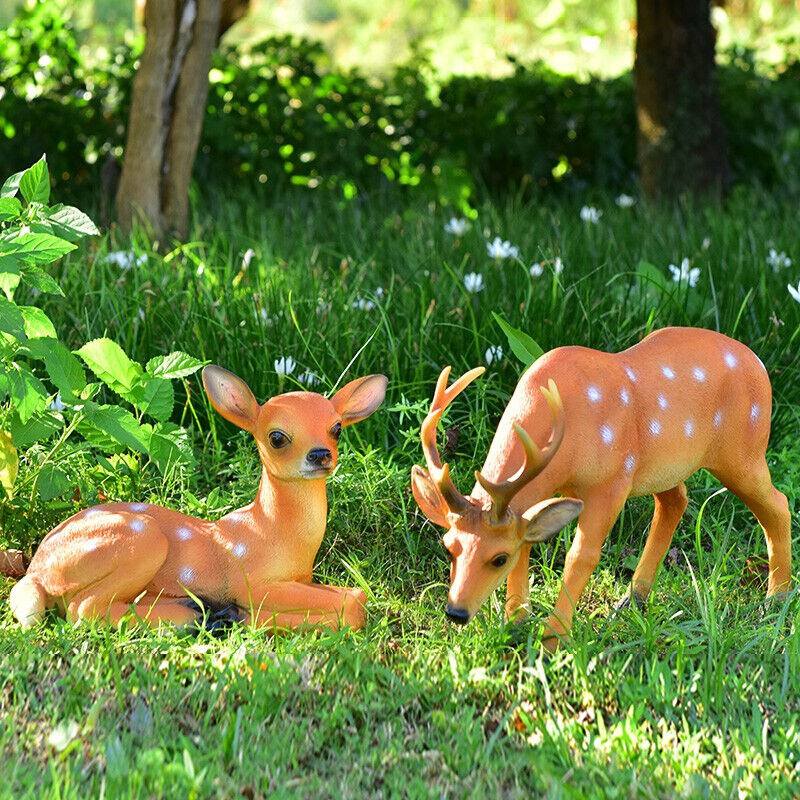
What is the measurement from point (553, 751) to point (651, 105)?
5218mm

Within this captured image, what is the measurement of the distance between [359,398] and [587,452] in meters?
0.59

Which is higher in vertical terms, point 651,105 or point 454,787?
point 651,105

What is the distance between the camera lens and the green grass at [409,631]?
249 cm

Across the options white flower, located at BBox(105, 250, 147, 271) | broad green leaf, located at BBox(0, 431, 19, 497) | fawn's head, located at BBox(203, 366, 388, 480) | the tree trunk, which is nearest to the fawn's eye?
fawn's head, located at BBox(203, 366, 388, 480)

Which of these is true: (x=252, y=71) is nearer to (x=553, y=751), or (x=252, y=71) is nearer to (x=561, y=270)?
(x=561, y=270)

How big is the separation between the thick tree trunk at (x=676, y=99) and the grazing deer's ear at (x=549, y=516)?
472cm

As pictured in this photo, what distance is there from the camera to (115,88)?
23.9 feet

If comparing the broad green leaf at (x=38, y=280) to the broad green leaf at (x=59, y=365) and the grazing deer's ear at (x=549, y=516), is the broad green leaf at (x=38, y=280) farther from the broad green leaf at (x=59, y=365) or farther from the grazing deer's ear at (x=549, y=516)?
the grazing deer's ear at (x=549, y=516)

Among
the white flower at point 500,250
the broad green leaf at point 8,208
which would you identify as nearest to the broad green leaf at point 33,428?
the broad green leaf at point 8,208

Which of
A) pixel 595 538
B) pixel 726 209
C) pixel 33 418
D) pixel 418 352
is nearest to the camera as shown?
pixel 595 538

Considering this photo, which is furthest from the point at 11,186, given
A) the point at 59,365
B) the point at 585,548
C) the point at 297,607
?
the point at 585,548

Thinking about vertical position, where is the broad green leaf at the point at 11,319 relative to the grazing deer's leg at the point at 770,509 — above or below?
above

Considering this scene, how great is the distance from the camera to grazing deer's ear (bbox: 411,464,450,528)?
280cm

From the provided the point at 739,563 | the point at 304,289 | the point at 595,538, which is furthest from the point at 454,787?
the point at 304,289
